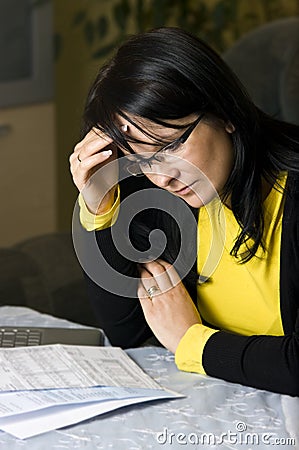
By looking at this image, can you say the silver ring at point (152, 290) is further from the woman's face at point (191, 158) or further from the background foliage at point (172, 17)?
the background foliage at point (172, 17)

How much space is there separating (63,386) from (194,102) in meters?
0.43

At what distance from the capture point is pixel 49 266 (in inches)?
85.2

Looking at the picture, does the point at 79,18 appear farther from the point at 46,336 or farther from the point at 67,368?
the point at 67,368

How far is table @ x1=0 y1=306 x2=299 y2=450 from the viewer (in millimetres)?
1099

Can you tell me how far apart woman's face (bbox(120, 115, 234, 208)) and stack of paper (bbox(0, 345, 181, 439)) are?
0.28 m

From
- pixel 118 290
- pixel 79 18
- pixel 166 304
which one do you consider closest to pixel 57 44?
pixel 79 18

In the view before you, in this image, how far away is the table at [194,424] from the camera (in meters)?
1.10

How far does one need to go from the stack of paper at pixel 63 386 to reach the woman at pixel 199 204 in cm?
10

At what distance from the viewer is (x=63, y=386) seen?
1237 millimetres

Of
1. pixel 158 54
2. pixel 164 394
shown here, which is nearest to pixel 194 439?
pixel 164 394

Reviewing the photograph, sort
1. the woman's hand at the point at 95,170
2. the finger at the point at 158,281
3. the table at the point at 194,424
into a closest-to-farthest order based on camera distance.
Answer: the table at the point at 194,424 → the woman's hand at the point at 95,170 → the finger at the point at 158,281

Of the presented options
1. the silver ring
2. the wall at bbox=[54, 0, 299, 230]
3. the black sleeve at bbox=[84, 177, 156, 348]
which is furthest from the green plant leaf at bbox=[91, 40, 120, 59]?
the silver ring

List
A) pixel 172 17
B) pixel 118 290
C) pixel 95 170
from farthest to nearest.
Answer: pixel 172 17 < pixel 118 290 < pixel 95 170

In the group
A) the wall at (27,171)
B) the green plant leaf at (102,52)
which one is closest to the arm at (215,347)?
the wall at (27,171)
